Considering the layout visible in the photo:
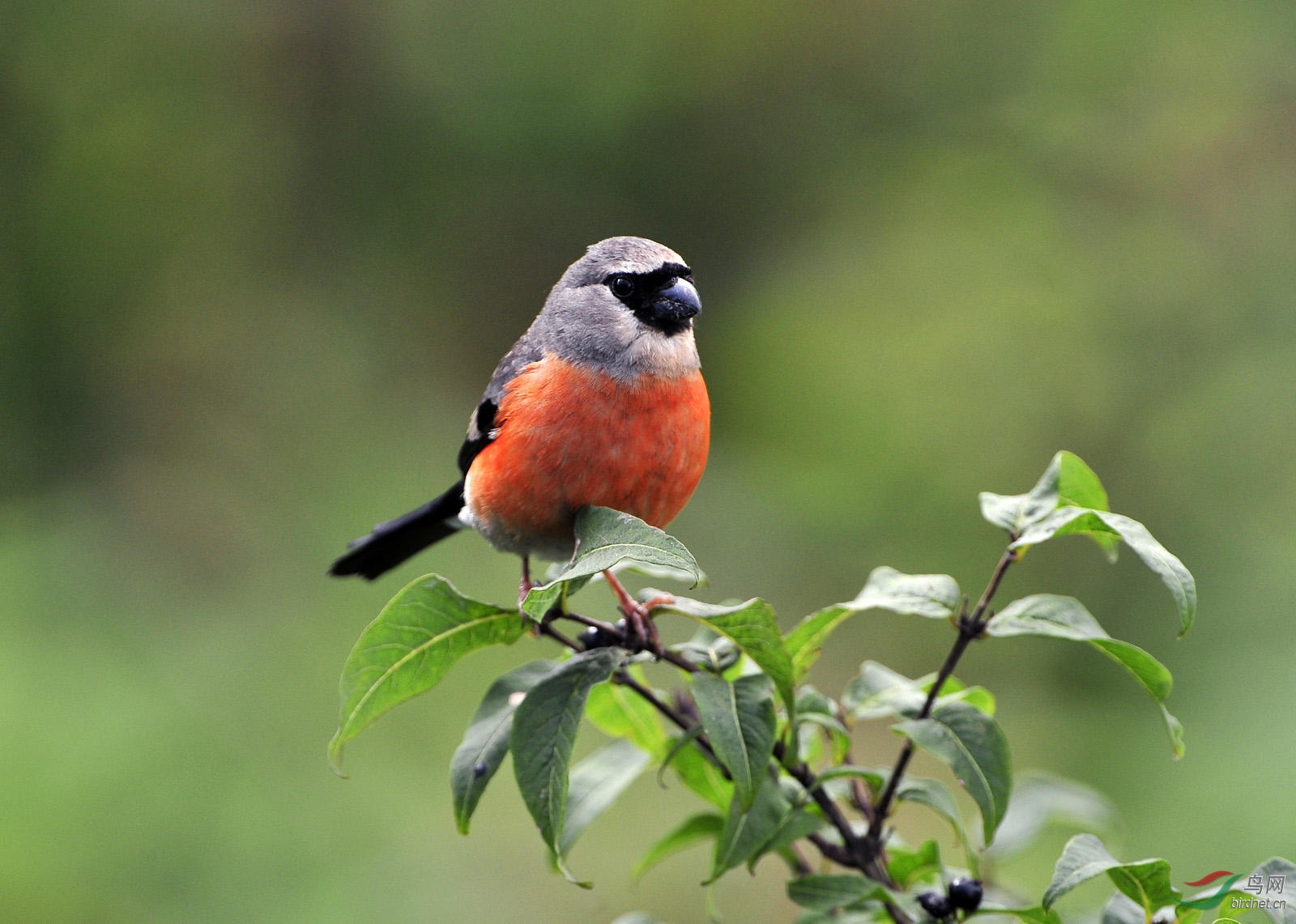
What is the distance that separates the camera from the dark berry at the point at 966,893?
163cm

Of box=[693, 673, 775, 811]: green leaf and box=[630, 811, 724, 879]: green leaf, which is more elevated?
box=[693, 673, 775, 811]: green leaf

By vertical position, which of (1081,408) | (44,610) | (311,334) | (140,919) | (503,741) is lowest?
(140,919)

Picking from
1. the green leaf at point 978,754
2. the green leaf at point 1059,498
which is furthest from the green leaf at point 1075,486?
the green leaf at point 978,754

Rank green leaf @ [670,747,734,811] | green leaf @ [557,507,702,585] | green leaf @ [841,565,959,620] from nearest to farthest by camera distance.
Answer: green leaf @ [557,507,702,585]
green leaf @ [841,565,959,620]
green leaf @ [670,747,734,811]

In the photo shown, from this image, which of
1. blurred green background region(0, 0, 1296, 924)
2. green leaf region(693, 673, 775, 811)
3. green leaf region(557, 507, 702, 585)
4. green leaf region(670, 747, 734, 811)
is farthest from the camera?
blurred green background region(0, 0, 1296, 924)

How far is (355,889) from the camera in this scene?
14.6ft

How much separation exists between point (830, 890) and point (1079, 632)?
1.74 feet

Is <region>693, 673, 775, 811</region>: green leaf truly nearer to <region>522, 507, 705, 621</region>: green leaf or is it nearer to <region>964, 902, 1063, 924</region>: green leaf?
<region>522, 507, 705, 621</region>: green leaf

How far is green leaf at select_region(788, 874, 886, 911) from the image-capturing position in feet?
5.43

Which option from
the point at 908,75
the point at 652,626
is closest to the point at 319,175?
the point at 908,75

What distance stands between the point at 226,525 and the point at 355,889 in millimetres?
2348

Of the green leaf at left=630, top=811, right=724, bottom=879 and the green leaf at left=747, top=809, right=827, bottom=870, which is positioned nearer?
the green leaf at left=747, top=809, right=827, bottom=870

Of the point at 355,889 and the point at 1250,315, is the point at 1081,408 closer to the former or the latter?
the point at 1250,315

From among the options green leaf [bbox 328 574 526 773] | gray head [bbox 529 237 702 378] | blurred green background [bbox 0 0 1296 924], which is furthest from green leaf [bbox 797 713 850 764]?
blurred green background [bbox 0 0 1296 924]
